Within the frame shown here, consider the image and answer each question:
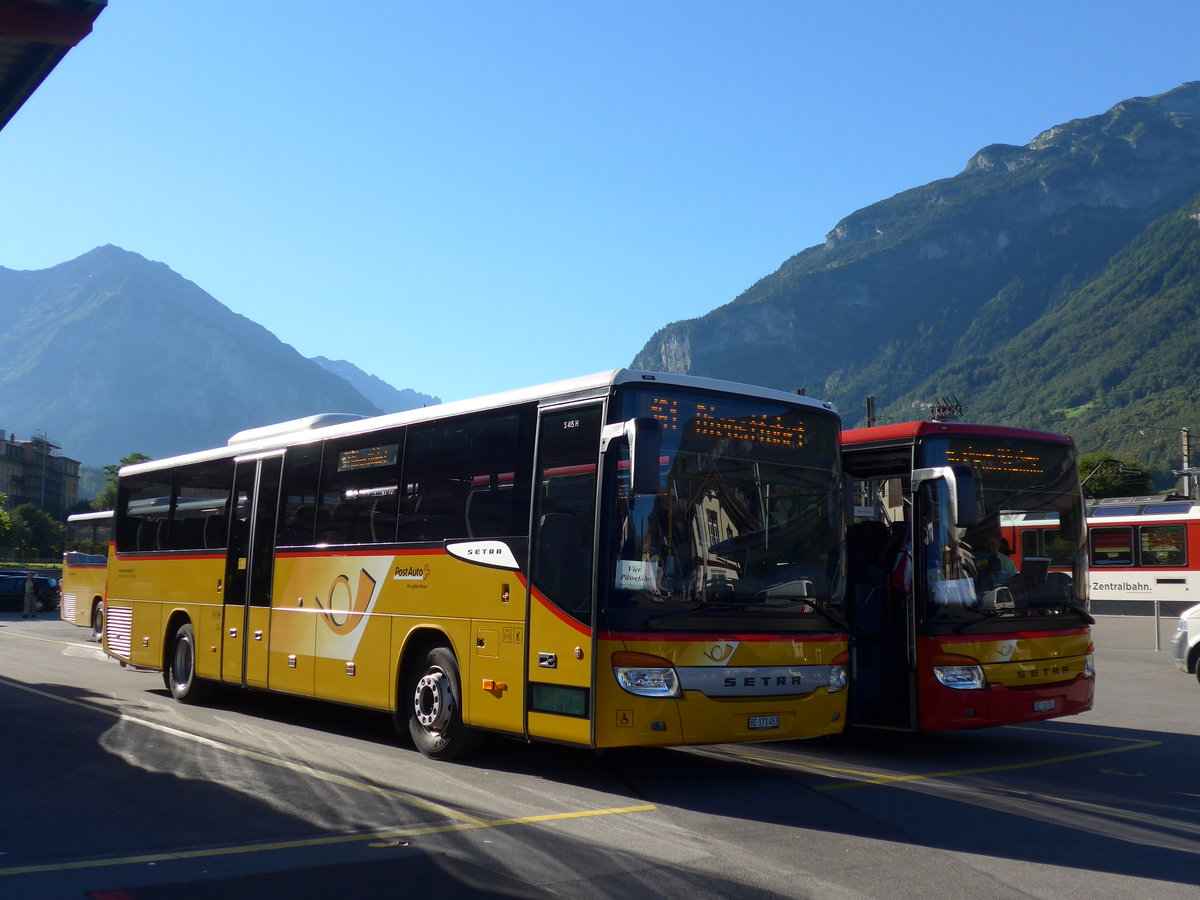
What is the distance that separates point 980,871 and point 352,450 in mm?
7394

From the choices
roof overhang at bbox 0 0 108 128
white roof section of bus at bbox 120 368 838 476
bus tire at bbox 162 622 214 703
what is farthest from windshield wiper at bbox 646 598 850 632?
bus tire at bbox 162 622 214 703

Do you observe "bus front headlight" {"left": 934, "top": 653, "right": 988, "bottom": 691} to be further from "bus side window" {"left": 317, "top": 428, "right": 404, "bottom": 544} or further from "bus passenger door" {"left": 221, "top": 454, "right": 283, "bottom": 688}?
"bus passenger door" {"left": 221, "top": 454, "right": 283, "bottom": 688}

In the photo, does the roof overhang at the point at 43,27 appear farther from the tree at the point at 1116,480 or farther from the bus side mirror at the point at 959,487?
the tree at the point at 1116,480

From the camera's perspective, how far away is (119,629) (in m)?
16.5

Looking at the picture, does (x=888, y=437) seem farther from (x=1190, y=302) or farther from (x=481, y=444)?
(x=1190, y=302)

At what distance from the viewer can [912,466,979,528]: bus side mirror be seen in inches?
379

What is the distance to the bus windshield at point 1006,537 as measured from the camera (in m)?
10.1

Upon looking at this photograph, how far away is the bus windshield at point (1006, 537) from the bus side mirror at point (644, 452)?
3.38 meters

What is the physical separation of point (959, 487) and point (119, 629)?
12.1 m

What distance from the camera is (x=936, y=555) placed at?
10117 millimetres

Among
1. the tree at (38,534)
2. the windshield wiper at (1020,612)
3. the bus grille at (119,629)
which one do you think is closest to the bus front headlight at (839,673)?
the windshield wiper at (1020,612)

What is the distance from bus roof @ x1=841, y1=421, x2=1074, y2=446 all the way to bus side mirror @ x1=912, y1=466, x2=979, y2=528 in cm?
44

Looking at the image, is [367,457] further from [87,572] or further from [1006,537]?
[87,572]

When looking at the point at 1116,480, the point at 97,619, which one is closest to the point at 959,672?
the point at 97,619
